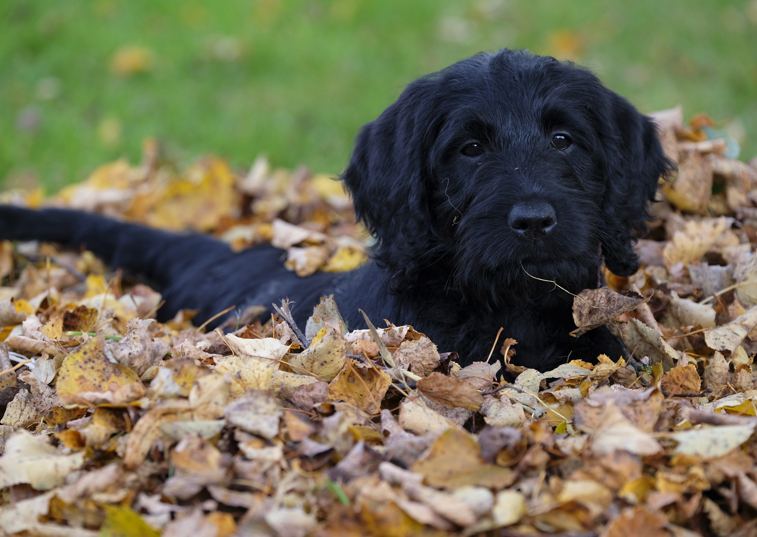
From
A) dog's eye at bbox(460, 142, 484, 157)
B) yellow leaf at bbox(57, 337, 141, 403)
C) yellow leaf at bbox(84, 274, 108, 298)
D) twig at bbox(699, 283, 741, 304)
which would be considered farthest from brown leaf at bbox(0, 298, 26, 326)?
twig at bbox(699, 283, 741, 304)

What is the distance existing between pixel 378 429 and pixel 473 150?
128cm

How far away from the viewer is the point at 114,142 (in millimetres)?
7844

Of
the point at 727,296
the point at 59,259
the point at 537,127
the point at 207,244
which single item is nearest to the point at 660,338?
the point at 727,296

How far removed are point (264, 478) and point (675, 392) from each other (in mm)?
1503

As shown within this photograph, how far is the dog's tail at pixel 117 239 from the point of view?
448 cm

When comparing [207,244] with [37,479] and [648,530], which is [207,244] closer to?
[37,479]

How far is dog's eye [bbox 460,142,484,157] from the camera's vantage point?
2994mm

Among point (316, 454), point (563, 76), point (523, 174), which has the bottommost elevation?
point (316, 454)

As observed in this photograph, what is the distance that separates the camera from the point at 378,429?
2.29 meters

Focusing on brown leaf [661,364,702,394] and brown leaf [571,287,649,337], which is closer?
brown leaf [661,364,702,394]

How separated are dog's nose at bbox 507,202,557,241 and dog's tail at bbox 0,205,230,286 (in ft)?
7.60

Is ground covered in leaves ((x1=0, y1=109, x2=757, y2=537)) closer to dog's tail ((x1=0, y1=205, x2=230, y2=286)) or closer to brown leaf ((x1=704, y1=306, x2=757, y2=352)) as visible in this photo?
brown leaf ((x1=704, y1=306, x2=757, y2=352))

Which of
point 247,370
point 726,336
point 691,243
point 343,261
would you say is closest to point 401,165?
point 247,370

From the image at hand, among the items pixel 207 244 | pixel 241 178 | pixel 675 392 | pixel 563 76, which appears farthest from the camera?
pixel 241 178
